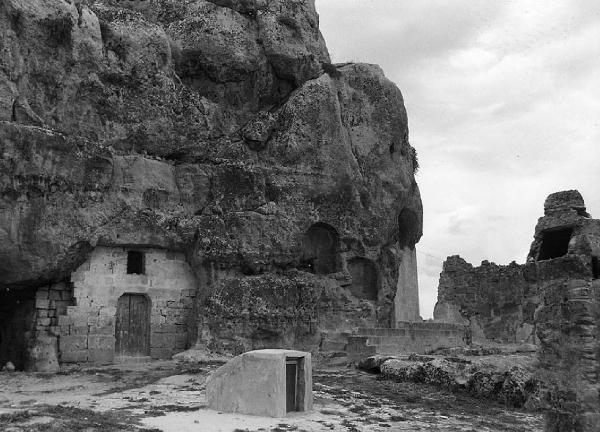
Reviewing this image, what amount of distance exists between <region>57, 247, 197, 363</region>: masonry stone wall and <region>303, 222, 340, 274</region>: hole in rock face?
13.7 ft

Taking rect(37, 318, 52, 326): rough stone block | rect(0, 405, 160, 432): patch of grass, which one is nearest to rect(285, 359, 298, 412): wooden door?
rect(0, 405, 160, 432): patch of grass

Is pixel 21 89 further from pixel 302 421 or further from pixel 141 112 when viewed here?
pixel 302 421

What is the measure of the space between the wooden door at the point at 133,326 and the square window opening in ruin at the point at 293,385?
8410 millimetres

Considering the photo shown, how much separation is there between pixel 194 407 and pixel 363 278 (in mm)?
12183

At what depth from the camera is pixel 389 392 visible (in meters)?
12.8

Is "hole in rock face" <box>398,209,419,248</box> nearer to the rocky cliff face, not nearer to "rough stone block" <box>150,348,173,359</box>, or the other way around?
the rocky cliff face

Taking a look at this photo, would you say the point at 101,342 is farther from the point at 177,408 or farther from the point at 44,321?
the point at 177,408

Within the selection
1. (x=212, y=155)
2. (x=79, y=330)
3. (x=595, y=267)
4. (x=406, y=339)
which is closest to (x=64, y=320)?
(x=79, y=330)

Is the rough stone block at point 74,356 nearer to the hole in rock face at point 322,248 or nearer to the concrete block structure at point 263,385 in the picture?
the concrete block structure at point 263,385

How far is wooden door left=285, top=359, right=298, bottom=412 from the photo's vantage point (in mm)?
10742

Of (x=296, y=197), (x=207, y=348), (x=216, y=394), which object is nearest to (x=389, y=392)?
(x=216, y=394)

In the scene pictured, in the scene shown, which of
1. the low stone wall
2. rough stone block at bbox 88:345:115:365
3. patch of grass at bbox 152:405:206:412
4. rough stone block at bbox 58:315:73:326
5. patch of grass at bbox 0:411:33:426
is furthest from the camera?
the low stone wall

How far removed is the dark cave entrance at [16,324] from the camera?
673 inches

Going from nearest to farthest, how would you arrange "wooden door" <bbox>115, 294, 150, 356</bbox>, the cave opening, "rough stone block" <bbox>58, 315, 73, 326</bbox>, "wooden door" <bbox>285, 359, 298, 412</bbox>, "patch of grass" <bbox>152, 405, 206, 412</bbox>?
"patch of grass" <bbox>152, 405, 206, 412</bbox>, "wooden door" <bbox>285, 359, 298, 412</bbox>, "rough stone block" <bbox>58, 315, 73, 326</bbox>, "wooden door" <bbox>115, 294, 150, 356</bbox>, the cave opening
